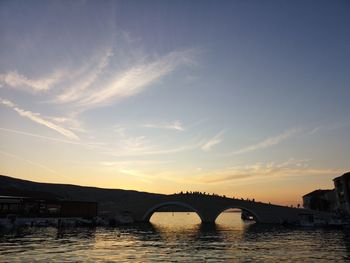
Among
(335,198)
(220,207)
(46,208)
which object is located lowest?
(46,208)

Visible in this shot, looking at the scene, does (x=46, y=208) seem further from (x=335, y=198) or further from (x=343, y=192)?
(x=335, y=198)

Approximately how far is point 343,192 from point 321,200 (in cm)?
2298

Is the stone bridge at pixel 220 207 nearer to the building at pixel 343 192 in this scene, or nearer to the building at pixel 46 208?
the building at pixel 46 208

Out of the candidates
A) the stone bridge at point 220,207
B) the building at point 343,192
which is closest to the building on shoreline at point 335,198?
the building at point 343,192

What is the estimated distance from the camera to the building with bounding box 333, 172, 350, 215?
9656 cm

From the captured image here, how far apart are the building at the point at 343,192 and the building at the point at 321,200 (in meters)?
9.98

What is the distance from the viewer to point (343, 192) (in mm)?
100062

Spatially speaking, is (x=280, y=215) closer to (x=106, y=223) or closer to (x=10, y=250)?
(x=106, y=223)

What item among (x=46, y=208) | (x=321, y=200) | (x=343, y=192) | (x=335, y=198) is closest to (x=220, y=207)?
(x=343, y=192)

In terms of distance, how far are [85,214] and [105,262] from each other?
6850cm

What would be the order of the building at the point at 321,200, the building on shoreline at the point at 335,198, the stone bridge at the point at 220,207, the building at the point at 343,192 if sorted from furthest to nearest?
the building at the point at 321,200 → the building on shoreline at the point at 335,198 → the building at the point at 343,192 → the stone bridge at the point at 220,207

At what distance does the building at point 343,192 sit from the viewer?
96562 mm

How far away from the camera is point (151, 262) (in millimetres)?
30453

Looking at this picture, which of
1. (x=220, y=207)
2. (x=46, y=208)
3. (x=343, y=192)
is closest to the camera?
(x=46, y=208)
